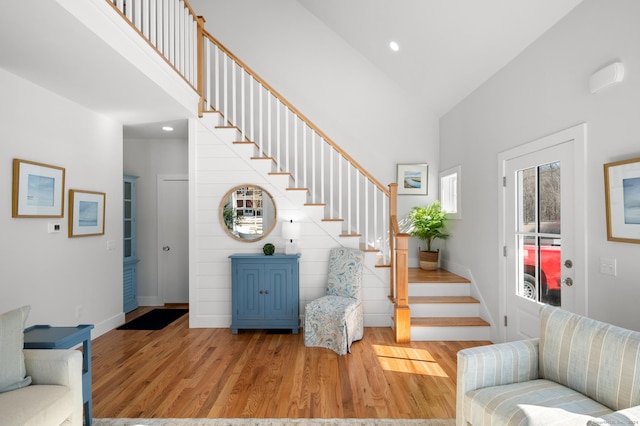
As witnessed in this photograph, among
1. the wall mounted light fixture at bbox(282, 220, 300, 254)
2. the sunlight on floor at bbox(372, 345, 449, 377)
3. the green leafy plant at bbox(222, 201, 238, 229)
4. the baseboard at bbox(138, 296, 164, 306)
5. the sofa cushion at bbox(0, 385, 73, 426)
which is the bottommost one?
the sunlight on floor at bbox(372, 345, 449, 377)

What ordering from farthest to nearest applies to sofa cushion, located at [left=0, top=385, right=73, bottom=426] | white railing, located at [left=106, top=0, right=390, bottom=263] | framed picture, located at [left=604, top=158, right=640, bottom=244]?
white railing, located at [left=106, top=0, right=390, bottom=263]
framed picture, located at [left=604, top=158, right=640, bottom=244]
sofa cushion, located at [left=0, top=385, right=73, bottom=426]

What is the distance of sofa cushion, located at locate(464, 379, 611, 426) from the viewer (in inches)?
58.9

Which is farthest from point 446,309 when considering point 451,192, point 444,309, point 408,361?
point 451,192

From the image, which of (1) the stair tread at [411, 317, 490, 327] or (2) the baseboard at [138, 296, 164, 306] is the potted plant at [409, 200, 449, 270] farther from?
(2) the baseboard at [138, 296, 164, 306]

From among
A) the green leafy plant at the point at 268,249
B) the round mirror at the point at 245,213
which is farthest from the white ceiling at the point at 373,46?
the green leafy plant at the point at 268,249

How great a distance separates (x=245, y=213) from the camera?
4414mm

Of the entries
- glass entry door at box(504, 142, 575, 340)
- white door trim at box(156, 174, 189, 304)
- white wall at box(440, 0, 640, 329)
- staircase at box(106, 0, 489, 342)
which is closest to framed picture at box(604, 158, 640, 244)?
white wall at box(440, 0, 640, 329)

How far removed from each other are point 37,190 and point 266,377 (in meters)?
2.79

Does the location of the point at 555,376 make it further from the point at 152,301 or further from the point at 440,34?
the point at 152,301

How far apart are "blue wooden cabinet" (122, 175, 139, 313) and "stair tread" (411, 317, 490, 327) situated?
13.8ft

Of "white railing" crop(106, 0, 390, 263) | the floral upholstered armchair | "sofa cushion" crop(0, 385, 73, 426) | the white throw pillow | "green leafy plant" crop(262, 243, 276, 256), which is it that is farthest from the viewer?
"green leafy plant" crop(262, 243, 276, 256)

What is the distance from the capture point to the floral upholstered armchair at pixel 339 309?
139 inches

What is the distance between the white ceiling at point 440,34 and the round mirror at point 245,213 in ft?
8.81

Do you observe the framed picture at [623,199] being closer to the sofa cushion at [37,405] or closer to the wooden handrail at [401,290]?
the wooden handrail at [401,290]
